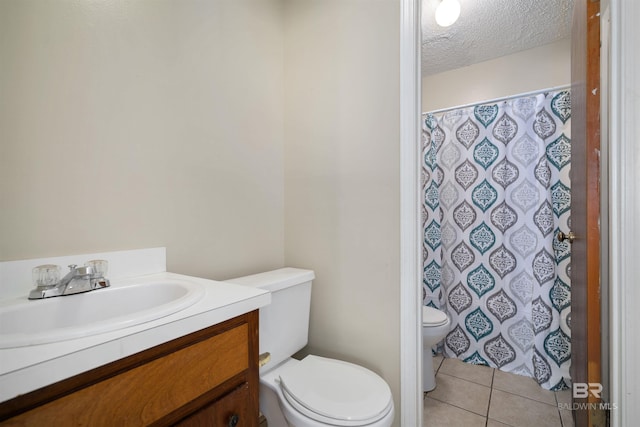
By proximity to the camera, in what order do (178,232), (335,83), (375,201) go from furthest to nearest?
1. (335,83)
2. (375,201)
3. (178,232)

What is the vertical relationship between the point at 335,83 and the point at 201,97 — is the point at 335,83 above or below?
above

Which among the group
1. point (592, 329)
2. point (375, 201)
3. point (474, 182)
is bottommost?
point (592, 329)

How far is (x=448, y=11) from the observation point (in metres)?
1.65

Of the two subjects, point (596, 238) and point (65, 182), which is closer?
point (65, 182)

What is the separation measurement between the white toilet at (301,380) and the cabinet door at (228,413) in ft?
0.71

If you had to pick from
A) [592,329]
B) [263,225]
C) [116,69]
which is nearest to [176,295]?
[263,225]

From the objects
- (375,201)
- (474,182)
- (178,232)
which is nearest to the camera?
(178,232)

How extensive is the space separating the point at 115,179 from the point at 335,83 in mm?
1038

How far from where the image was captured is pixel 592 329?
1031 millimetres

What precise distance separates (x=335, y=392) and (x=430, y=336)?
3.04 feet

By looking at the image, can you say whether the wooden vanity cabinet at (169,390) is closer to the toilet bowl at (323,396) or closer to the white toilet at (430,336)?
the toilet bowl at (323,396)

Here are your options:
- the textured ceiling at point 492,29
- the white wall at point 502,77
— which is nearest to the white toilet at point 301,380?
the textured ceiling at point 492,29

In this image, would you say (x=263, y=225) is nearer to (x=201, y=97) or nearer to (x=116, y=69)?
(x=201, y=97)

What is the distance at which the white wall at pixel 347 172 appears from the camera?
129 centimetres
